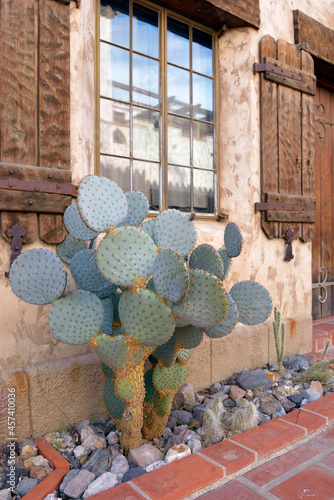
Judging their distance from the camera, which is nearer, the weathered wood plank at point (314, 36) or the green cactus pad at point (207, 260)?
the green cactus pad at point (207, 260)

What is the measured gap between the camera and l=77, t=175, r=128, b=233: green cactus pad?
5.99ft

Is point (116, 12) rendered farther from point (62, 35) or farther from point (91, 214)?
point (91, 214)

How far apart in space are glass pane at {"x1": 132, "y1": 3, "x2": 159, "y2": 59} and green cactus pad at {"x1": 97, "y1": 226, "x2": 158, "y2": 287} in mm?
2097

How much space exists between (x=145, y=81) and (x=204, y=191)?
1.08 meters

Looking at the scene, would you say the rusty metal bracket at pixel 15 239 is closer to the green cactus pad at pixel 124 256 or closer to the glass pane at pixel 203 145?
the green cactus pad at pixel 124 256

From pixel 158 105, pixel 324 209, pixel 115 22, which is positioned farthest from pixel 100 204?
pixel 324 209

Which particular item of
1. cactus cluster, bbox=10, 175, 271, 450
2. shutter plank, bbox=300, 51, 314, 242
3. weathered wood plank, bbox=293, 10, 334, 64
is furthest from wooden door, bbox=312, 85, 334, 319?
cactus cluster, bbox=10, 175, 271, 450

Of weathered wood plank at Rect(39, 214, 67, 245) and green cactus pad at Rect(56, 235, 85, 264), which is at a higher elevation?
weathered wood plank at Rect(39, 214, 67, 245)

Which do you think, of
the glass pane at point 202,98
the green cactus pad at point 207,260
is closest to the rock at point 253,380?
the green cactus pad at point 207,260

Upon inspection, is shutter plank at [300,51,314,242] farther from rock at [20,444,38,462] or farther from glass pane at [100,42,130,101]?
rock at [20,444,38,462]

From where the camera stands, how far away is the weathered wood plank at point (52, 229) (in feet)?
7.97

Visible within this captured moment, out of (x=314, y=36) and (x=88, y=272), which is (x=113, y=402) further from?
(x=314, y=36)

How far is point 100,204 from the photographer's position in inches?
74.3

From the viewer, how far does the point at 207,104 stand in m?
3.71
